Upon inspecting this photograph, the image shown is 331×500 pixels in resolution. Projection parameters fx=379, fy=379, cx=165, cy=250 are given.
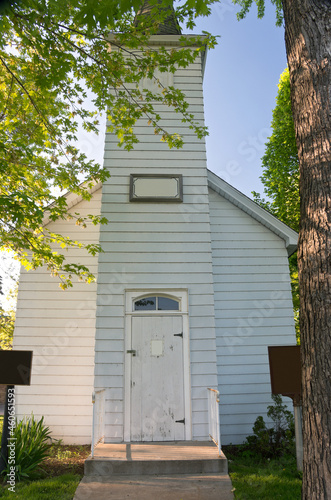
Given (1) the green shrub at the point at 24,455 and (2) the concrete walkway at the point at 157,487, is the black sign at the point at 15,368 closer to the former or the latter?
(1) the green shrub at the point at 24,455

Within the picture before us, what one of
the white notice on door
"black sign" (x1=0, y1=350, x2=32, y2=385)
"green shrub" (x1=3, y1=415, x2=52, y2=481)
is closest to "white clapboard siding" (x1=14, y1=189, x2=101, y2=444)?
"green shrub" (x1=3, y1=415, x2=52, y2=481)

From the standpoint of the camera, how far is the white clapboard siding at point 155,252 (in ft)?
21.3

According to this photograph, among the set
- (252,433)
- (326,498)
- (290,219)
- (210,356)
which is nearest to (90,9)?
(326,498)

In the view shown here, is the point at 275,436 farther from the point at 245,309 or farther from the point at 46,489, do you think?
the point at 46,489

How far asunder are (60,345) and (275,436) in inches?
179

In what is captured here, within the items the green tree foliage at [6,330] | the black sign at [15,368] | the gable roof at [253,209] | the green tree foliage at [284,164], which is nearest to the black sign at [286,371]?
the gable roof at [253,209]

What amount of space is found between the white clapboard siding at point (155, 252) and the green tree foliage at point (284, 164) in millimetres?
7866

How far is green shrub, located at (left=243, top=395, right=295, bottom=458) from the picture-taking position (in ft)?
21.5

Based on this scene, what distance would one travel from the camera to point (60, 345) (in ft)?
26.0

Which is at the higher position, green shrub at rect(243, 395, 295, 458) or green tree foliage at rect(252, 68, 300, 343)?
green tree foliage at rect(252, 68, 300, 343)

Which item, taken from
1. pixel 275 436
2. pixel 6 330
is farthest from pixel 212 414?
pixel 6 330

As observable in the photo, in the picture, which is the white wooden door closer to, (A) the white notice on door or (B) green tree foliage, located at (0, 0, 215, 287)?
(A) the white notice on door

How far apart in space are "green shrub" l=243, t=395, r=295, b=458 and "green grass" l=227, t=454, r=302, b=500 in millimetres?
271

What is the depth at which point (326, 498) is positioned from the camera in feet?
8.97
